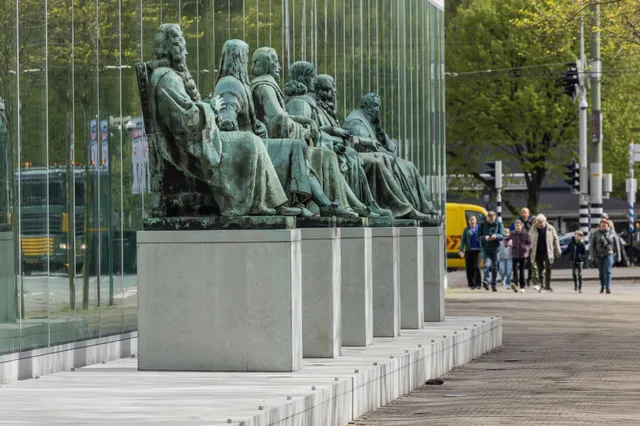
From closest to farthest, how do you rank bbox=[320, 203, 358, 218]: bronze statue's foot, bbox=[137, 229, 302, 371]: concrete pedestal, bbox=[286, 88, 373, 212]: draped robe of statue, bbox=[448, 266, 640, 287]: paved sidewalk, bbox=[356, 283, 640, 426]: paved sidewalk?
bbox=[356, 283, 640, 426]: paved sidewalk < bbox=[137, 229, 302, 371]: concrete pedestal < bbox=[320, 203, 358, 218]: bronze statue's foot < bbox=[286, 88, 373, 212]: draped robe of statue < bbox=[448, 266, 640, 287]: paved sidewalk

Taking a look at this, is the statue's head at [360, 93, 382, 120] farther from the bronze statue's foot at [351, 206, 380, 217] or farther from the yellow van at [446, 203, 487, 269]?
the yellow van at [446, 203, 487, 269]

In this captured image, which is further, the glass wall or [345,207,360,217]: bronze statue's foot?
[345,207,360,217]: bronze statue's foot

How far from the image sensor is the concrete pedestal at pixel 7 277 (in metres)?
13.1

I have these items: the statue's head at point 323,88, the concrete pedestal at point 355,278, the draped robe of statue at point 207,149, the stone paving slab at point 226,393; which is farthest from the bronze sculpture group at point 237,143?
the stone paving slab at point 226,393

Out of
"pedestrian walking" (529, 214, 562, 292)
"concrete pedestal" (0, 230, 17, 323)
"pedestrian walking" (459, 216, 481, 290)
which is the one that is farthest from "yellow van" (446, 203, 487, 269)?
"concrete pedestal" (0, 230, 17, 323)

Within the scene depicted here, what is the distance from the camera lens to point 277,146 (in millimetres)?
14250

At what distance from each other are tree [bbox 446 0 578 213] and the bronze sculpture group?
153 ft

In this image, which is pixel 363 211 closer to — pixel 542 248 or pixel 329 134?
pixel 329 134

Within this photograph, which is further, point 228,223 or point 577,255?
point 577,255

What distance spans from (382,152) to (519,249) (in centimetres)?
1896

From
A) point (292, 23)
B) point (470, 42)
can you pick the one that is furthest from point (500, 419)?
point (470, 42)

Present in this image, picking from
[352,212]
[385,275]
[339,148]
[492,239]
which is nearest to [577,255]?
[492,239]

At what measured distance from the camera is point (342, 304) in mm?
15867

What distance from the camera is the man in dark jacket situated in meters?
38.5
